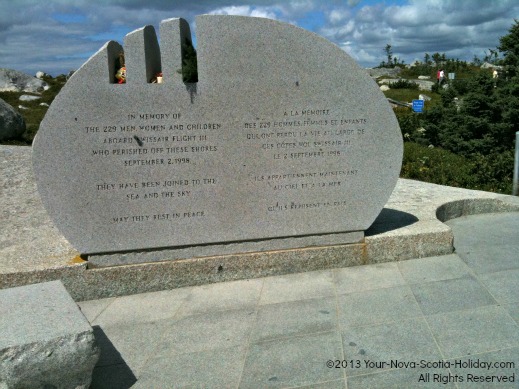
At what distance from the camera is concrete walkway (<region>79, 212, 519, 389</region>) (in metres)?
3.45

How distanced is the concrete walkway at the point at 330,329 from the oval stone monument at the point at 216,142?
70 cm

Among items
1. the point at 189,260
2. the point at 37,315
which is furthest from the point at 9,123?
the point at 37,315

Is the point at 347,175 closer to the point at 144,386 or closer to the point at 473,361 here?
the point at 473,361

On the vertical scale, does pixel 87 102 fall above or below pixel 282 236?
above

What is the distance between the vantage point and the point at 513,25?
1408 centimetres

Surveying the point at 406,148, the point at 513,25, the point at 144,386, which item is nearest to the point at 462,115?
the point at 406,148

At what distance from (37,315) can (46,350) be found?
47 cm

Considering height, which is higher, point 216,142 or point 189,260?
point 216,142

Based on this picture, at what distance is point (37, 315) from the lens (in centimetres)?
347

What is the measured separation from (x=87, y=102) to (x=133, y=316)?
2.13 metres

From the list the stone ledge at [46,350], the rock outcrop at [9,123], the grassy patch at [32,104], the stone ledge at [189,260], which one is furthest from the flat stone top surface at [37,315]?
the grassy patch at [32,104]

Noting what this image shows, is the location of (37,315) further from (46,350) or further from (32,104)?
(32,104)

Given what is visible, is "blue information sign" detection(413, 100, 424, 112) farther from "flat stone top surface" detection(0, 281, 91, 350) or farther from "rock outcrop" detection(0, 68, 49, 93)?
"rock outcrop" detection(0, 68, 49, 93)

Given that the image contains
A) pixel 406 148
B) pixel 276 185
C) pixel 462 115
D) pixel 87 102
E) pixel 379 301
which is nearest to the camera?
pixel 379 301
